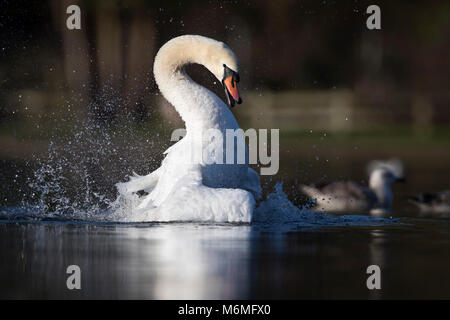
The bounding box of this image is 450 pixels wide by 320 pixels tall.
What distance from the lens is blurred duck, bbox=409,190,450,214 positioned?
1131 cm

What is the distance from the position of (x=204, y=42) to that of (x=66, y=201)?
7.54 feet

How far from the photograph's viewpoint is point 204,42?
9523 millimetres

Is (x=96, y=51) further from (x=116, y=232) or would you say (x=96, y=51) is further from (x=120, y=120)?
(x=116, y=232)

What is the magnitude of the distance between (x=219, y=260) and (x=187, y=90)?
113 inches

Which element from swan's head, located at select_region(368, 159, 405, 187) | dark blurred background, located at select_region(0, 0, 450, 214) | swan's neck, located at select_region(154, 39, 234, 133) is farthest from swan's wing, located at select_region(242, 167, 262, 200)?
swan's head, located at select_region(368, 159, 405, 187)

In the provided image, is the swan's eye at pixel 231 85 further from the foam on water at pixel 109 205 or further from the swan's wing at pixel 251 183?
the foam on water at pixel 109 205

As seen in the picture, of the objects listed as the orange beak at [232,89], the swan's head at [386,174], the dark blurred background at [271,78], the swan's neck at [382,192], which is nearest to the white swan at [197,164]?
the orange beak at [232,89]

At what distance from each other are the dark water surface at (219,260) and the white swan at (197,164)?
19 cm

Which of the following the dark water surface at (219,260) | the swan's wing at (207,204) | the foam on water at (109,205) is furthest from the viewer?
the foam on water at (109,205)

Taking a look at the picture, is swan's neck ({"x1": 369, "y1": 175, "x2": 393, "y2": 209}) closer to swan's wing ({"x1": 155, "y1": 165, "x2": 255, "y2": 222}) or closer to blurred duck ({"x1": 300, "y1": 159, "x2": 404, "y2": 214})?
blurred duck ({"x1": 300, "y1": 159, "x2": 404, "y2": 214})

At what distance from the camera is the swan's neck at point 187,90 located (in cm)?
898

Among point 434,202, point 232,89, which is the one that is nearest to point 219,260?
point 232,89

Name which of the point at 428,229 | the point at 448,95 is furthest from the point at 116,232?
the point at 448,95

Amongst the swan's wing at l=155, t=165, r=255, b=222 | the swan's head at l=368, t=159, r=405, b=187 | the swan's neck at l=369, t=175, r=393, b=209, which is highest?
the swan's head at l=368, t=159, r=405, b=187
